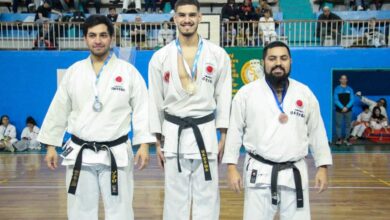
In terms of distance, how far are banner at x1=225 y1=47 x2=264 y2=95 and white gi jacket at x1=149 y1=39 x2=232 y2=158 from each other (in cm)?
846

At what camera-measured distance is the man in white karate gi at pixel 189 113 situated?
156 inches

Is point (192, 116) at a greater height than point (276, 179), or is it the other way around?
point (192, 116)

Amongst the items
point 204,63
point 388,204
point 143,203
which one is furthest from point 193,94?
point 388,204

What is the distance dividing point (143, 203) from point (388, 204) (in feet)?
9.78

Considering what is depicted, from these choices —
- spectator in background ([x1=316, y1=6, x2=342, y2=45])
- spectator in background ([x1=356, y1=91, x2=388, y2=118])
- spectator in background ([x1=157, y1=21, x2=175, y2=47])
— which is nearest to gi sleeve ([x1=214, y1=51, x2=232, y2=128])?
spectator in background ([x1=157, y1=21, x2=175, y2=47])

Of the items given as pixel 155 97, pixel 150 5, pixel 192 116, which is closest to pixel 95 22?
pixel 155 97

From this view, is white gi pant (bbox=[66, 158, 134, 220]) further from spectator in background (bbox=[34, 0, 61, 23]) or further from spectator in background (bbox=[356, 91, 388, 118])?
spectator in background (bbox=[34, 0, 61, 23])

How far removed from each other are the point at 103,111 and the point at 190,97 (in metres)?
0.66

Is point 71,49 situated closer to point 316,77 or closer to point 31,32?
point 31,32

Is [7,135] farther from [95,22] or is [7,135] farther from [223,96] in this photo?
[223,96]

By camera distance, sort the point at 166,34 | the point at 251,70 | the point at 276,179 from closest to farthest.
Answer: the point at 276,179 → the point at 251,70 → the point at 166,34

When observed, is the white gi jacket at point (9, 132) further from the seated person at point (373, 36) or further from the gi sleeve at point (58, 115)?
the gi sleeve at point (58, 115)

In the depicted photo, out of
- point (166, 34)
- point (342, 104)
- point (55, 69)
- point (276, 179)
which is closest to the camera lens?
point (276, 179)

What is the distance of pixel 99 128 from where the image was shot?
3762mm
